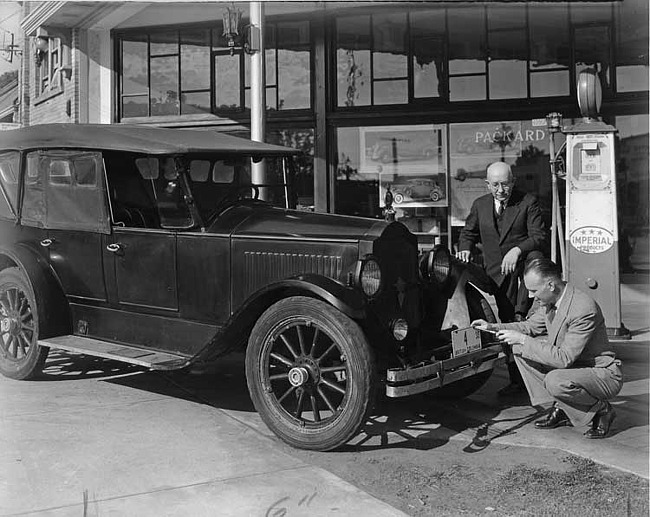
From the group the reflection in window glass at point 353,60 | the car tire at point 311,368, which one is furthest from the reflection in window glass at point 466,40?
the car tire at point 311,368

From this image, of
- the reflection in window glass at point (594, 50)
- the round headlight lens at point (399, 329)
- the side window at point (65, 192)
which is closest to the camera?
the round headlight lens at point (399, 329)

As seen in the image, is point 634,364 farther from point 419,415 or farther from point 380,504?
point 380,504

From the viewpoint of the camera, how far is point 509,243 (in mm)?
5449

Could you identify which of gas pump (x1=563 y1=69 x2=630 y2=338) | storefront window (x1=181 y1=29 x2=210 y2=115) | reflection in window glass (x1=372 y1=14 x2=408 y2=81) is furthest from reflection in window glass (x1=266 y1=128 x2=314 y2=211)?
gas pump (x1=563 y1=69 x2=630 y2=338)

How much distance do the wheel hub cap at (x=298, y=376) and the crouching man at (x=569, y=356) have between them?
122cm

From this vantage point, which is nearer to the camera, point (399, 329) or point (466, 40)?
point (399, 329)

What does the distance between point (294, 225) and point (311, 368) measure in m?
1.01

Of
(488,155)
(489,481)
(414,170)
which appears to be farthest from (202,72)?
(489,481)

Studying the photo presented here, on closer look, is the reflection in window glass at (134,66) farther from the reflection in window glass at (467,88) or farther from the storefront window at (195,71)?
the reflection in window glass at (467,88)

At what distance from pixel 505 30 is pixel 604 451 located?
8815 millimetres

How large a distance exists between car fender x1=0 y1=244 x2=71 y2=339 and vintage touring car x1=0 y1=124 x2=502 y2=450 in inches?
0.4

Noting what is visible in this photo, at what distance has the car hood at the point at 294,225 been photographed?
14.5 ft

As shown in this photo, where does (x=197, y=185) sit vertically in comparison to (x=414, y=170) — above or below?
below

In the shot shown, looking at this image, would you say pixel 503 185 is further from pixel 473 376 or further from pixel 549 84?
pixel 549 84
